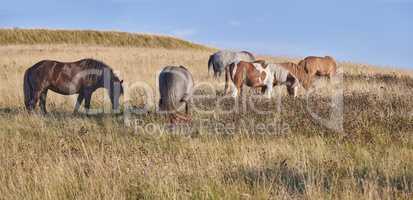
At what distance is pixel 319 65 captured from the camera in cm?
1820

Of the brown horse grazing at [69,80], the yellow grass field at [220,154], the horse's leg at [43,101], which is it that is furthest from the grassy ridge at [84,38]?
the yellow grass field at [220,154]

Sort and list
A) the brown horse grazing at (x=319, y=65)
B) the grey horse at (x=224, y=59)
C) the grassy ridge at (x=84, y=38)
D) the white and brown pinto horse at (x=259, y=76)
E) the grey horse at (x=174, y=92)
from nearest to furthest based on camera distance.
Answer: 1. the grey horse at (x=174, y=92)
2. the white and brown pinto horse at (x=259, y=76)
3. the brown horse grazing at (x=319, y=65)
4. the grey horse at (x=224, y=59)
5. the grassy ridge at (x=84, y=38)

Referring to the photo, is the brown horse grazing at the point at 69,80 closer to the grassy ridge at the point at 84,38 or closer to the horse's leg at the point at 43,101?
the horse's leg at the point at 43,101

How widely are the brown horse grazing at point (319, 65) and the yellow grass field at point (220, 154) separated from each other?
5.21 metres

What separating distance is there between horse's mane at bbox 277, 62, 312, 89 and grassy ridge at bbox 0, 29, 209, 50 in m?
41.6

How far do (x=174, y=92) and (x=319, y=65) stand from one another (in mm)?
9059

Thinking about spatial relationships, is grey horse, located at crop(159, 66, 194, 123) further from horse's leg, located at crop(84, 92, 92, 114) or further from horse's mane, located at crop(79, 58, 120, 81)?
horse's leg, located at crop(84, 92, 92, 114)

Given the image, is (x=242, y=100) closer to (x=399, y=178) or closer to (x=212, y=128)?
(x=212, y=128)

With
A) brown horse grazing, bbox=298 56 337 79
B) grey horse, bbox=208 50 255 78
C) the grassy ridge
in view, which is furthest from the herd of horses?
the grassy ridge

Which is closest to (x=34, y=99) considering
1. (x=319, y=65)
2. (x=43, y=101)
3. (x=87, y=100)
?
(x=43, y=101)

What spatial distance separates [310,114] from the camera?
10484 mm

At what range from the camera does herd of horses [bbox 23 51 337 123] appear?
34.2 feet

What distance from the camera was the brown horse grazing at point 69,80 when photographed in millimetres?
12070

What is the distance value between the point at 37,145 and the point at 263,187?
162 inches
